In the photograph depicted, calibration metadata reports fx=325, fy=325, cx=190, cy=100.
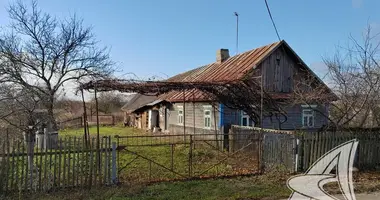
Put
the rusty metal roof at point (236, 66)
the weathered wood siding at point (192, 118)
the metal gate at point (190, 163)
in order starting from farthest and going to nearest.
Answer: the rusty metal roof at point (236, 66) < the weathered wood siding at point (192, 118) < the metal gate at point (190, 163)

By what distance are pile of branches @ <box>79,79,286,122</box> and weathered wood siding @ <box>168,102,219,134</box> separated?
9.09ft

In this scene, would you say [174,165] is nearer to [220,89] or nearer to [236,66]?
[220,89]

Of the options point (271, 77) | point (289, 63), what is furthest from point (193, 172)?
point (289, 63)

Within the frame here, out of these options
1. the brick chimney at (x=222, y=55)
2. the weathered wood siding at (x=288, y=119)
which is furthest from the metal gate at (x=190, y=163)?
the brick chimney at (x=222, y=55)

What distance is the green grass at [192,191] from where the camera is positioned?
7192 mm

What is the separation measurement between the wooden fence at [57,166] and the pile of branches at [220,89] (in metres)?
2.62

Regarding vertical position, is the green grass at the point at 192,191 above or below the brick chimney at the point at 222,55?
below

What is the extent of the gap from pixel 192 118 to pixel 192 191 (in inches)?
493

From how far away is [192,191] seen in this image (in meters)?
7.74

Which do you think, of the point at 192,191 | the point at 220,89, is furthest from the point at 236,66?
the point at 192,191

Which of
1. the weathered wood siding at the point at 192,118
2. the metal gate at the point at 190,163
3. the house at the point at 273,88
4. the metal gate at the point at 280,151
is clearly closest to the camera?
the metal gate at the point at 190,163

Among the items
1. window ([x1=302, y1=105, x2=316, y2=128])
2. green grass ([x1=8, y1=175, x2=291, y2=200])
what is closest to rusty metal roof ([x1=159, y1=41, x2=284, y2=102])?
window ([x1=302, y1=105, x2=316, y2=128])

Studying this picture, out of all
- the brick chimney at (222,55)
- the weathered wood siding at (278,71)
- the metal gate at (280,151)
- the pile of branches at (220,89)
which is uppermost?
the brick chimney at (222,55)

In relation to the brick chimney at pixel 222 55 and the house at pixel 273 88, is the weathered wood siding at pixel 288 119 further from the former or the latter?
the brick chimney at pixel 222 55
